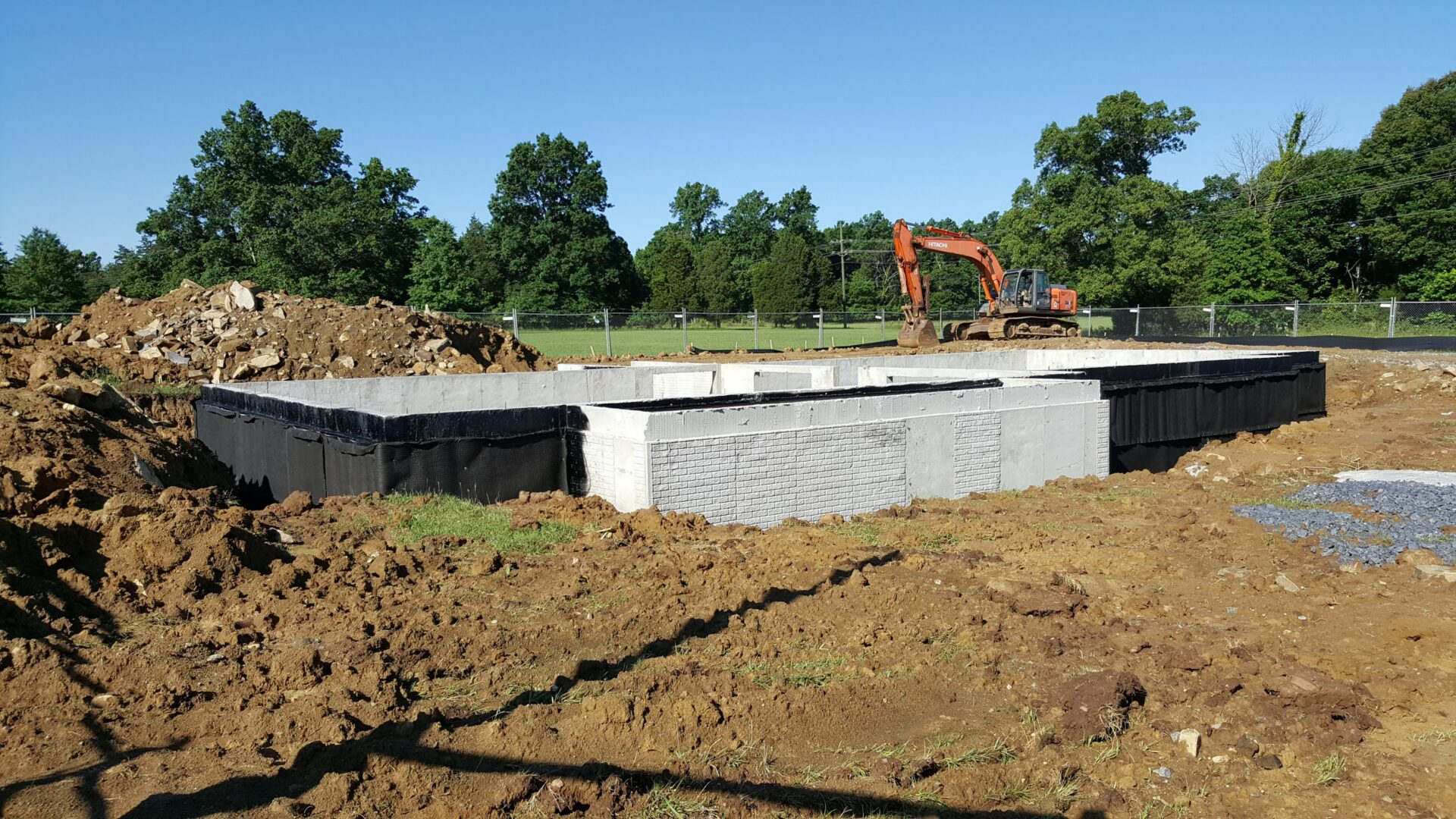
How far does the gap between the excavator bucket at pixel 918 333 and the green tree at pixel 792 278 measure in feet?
119

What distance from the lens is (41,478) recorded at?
834 centimetres

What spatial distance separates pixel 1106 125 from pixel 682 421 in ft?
141

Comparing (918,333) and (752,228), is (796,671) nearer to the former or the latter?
(918,333)

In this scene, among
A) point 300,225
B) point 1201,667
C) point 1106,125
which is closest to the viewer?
point 1201,667

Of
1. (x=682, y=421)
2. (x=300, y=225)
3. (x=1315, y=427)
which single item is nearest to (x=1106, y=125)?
(x=1315, y=427)

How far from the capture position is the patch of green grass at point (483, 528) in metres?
8.95

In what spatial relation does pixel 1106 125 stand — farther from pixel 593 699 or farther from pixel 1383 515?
pixel 593 699

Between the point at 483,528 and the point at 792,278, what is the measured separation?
→ 5832 centimetres

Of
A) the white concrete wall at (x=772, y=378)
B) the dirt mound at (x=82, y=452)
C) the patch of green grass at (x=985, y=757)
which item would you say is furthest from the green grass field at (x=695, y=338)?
the patch of green grass at (x=985, y=757)

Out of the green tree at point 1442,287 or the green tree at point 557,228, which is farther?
the green tree at point 557,228

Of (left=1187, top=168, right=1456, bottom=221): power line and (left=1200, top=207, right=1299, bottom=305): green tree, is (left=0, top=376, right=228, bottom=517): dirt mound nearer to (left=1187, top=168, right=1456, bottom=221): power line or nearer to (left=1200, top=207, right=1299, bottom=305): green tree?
(left=1200, top=207, right=1299, bottom=305): green tree

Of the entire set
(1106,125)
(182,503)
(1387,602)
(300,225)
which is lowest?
(1387,602)

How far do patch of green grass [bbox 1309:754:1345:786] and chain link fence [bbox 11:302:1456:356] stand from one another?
88.9 ft

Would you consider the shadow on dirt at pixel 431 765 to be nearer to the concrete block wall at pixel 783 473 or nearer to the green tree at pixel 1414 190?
the concrete block wall at pixel 783 473
